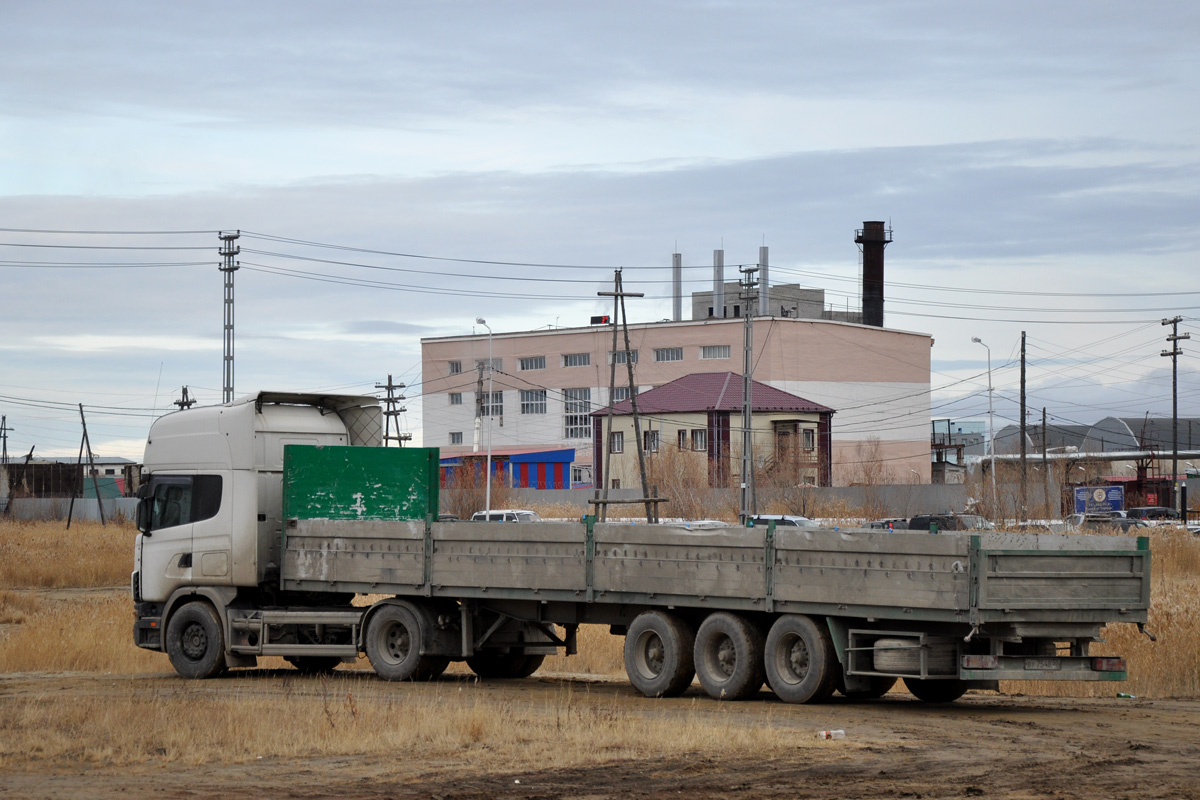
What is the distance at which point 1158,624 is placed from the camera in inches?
832

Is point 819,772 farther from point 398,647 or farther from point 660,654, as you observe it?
point 398,647

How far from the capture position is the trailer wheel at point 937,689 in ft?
51.8

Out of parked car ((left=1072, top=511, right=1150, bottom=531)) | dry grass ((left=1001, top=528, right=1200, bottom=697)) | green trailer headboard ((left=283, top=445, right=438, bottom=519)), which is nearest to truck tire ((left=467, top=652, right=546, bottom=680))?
green trailer headboard ((left=283, top=445, right=438, bottom=519))

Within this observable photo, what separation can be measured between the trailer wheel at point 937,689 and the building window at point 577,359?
91.1 metres

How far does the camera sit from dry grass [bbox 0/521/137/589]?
43.3 m

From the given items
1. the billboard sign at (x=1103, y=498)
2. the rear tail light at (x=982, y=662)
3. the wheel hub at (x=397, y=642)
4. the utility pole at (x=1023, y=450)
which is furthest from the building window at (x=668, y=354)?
the rear tail light at (x=982, y=662)

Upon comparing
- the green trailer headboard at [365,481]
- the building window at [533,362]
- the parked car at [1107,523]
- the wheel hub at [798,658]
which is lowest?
the wheel hub at [798,658]

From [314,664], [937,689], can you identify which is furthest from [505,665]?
[937,689]

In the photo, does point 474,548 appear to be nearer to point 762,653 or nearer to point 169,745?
point 762,653

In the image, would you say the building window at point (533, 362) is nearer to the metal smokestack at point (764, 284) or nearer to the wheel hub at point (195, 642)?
the metal smokestack at point (764, 284)

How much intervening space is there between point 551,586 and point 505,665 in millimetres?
2855

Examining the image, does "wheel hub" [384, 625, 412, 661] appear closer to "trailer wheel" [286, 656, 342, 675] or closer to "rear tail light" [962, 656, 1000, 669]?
"trailer wheel" [286, 656, 342, 675]

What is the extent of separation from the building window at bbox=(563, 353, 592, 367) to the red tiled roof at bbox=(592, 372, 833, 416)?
18697 millimetres

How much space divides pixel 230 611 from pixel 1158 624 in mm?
13492
